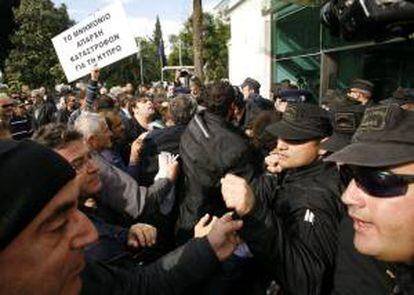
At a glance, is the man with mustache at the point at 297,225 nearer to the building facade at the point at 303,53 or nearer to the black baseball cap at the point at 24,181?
the black baseball cap at the point at 24,181

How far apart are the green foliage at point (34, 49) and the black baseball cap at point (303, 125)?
814 inches

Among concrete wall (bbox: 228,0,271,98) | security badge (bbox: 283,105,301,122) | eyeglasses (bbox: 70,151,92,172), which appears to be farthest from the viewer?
concrete wall (bbox: 228,0,271,98)

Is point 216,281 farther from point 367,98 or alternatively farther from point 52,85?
point 52,85

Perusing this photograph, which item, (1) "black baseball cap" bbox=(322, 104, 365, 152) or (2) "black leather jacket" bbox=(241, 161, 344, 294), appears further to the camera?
(1) "black baseball cap" bbox=(322, 104, 365, 152)

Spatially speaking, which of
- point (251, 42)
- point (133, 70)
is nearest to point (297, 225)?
point (251, 42)

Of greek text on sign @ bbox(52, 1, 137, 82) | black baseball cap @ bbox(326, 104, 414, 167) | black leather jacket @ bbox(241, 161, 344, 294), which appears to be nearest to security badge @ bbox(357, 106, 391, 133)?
black baseball cap @ bbox(326, 104, 414, 167)

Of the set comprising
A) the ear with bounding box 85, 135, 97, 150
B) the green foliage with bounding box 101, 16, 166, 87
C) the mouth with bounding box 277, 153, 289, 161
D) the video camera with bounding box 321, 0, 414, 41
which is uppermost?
the video camera with bounding box 321, 0, 414, 41

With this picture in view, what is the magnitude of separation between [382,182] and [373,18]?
1.08m

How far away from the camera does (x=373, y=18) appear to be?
8.56 ft

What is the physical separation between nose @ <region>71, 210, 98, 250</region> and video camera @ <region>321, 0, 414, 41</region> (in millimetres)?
1779

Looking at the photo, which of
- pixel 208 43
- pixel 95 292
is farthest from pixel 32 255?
pixel 208 43

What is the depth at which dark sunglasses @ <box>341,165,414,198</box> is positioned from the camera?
1.84 meters

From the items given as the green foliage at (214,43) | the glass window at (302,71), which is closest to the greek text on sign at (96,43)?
the glass window at (302,71)

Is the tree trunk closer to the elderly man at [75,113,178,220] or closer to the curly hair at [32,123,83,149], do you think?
the elderly man at [75,113,178,220]
